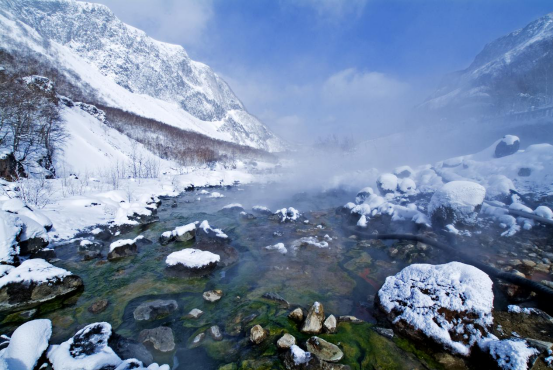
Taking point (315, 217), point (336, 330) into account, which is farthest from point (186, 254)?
point (315, 217)

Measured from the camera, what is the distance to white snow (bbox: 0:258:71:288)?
4816 mm

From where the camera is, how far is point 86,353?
3203 millimetres

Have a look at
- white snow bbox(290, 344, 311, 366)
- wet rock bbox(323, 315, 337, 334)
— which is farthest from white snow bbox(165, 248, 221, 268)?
white snow bbox(290, 344, 311, 366)

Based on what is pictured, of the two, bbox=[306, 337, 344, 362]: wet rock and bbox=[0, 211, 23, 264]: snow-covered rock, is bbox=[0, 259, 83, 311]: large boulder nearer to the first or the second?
bbox=[0, 211, 23, 264]: snow-covered rock

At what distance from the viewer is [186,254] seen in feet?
22.7

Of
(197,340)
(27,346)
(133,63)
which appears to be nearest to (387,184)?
(197,340)

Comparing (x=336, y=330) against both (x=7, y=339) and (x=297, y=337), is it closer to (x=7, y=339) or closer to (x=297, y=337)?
(x=297, y=337)

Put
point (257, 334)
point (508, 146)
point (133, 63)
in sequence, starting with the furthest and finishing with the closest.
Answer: point (133, 63)
point (508, 146)
point (257, 334)

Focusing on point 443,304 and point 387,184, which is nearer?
point 443,304

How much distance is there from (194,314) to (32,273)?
3.91 metres

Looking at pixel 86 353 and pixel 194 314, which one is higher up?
pixel 86 353

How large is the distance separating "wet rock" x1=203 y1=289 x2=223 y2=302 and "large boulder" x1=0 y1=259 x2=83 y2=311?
327cm

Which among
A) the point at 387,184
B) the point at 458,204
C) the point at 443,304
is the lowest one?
the point at 443,304

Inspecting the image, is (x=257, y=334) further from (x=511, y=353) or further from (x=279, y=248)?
(x=279, y=248)
